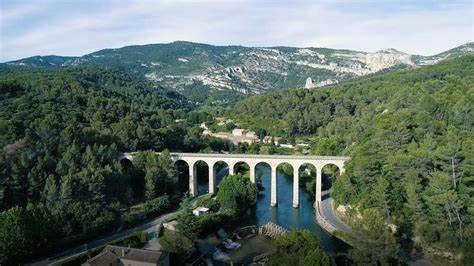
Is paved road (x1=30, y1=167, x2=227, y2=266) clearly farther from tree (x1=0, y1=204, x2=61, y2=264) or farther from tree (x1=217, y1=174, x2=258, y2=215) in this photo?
tree (x1=217, y1=174, x2=258, y2=215)

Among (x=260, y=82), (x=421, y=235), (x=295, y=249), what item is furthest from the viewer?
(x=260, y=82)

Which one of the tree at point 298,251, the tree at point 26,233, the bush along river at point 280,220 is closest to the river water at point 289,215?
the bush along river at point 280,220

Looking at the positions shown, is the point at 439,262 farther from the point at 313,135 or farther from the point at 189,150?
the point at 313,135

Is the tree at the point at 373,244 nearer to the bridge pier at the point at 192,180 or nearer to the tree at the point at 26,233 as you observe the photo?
the tree at the point at 26,233

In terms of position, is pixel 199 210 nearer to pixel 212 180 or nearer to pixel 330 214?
pixel 212 180

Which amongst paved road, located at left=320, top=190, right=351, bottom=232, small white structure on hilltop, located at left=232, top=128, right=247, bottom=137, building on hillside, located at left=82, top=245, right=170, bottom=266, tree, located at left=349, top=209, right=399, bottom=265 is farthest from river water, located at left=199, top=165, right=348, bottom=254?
small white structure on hilltop, located at left=232, top=128, right=247, bottom=137

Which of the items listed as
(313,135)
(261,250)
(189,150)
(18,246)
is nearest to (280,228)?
(261,250)
